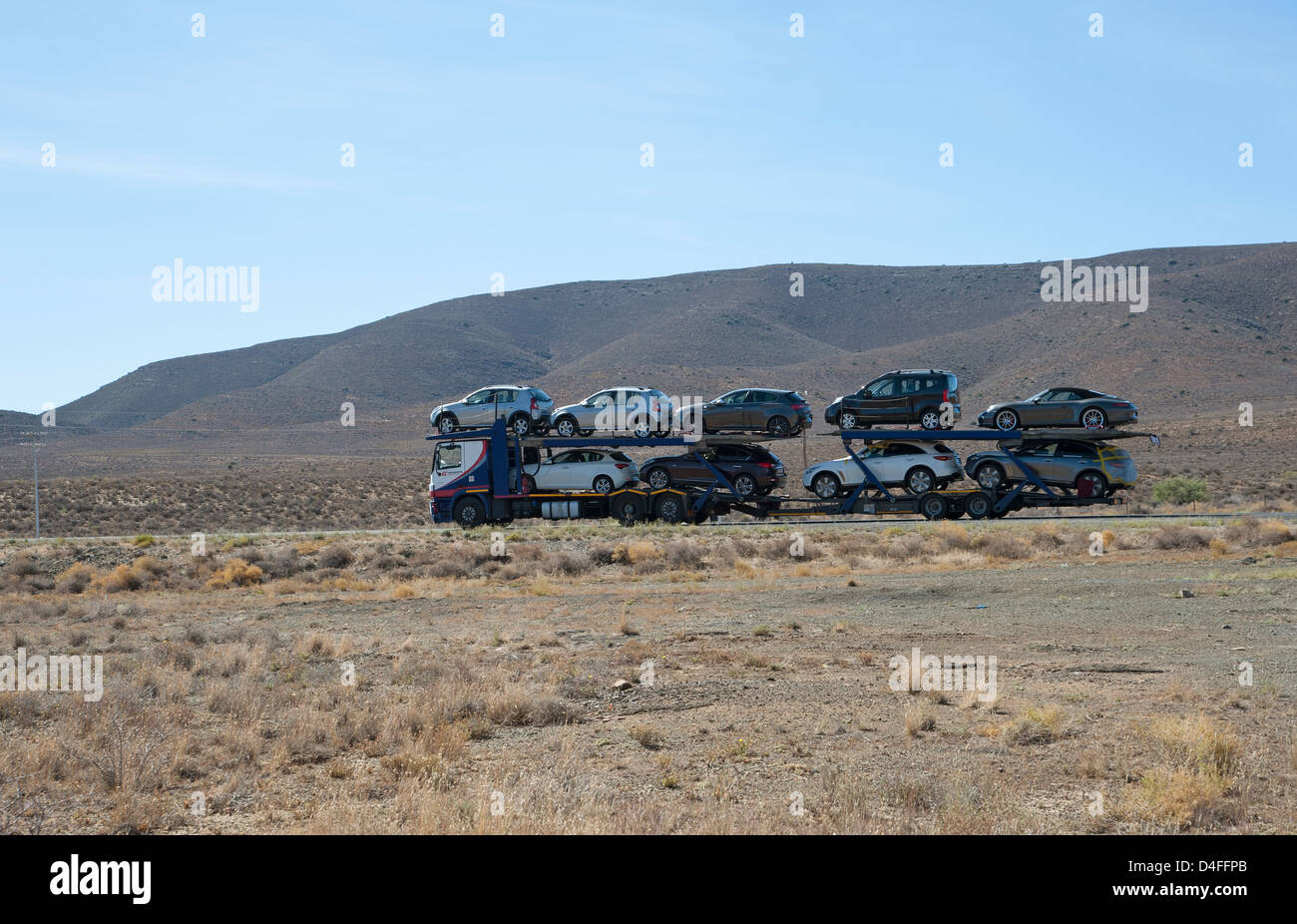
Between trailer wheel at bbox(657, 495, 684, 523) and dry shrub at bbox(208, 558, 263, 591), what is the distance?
1225 centimetres

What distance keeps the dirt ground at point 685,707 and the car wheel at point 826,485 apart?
8.10m

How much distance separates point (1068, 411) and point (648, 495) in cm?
1275

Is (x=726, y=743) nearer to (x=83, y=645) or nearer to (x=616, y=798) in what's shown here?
(x=616, y=798)

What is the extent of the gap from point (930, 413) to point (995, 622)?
14341 mm

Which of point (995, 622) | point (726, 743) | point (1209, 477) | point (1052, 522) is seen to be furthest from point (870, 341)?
point (726, 743)

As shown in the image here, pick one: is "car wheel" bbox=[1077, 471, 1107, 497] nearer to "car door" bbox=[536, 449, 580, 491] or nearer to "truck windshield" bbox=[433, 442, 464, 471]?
"car door" bbox=[536, 449, 580, 491]

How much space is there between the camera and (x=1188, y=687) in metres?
12.2

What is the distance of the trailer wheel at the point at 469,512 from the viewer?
1398 inches

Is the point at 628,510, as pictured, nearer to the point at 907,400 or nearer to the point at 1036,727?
the point at 907,400

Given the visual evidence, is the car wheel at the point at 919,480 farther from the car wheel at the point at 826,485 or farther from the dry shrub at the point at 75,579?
the dry shrub at the point at 75,579

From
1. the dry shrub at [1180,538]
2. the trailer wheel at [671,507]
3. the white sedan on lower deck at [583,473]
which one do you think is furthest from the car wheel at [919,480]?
the white sedan on lower deck at [583,473]

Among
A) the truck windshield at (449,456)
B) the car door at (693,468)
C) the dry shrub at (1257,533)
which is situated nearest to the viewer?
the dry shrub at (1257,533)

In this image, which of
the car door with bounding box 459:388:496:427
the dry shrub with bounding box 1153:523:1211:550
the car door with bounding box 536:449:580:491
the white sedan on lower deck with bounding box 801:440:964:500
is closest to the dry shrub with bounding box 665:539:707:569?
the white sedan on lower deck with bounding box 801:440:964:500

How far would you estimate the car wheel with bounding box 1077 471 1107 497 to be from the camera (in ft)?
106
